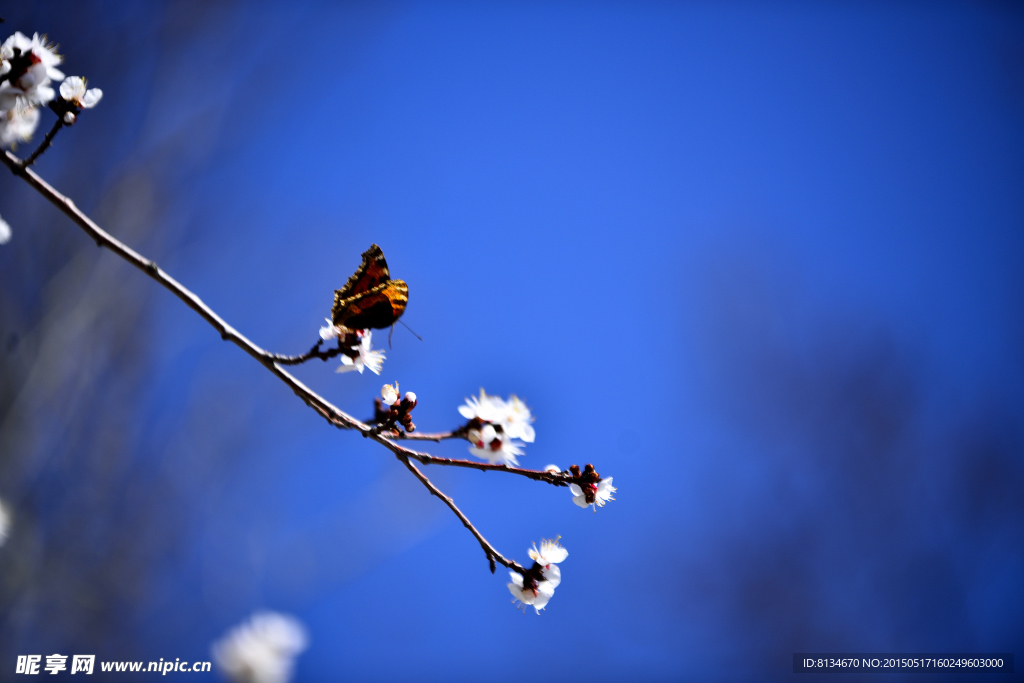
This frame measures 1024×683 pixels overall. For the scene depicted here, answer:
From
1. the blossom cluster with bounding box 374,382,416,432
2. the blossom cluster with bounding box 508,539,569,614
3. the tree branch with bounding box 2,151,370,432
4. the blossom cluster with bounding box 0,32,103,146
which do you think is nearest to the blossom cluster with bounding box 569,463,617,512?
the blossom cluster with bounding box 508,539,569,614

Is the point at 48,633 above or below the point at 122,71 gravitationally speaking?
below

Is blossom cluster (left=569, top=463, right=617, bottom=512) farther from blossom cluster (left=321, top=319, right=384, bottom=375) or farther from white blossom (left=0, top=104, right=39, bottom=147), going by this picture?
white blossom (left=0, top=104, right=39, bottom=147)

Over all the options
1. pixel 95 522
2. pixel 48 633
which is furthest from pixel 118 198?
pixel 48 633

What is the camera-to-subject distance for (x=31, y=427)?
5812 millimetres

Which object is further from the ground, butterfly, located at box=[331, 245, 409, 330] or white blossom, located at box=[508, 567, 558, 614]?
butterfly, located at box=[331, 245, 409, 330]

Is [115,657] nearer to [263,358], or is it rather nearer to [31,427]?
[31,427]

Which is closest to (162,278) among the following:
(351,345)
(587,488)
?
(351,345)

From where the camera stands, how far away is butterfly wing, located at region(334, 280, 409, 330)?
5.48 feet

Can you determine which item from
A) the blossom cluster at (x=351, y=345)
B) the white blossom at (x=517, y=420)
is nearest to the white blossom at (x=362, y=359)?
the blossom cluster at (x=351, y=345)

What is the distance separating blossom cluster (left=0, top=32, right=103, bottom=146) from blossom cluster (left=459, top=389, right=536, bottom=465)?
57.9 inches

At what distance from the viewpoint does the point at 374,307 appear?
5.52 feet

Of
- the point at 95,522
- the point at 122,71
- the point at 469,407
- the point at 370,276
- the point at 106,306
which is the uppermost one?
the point at 122,71

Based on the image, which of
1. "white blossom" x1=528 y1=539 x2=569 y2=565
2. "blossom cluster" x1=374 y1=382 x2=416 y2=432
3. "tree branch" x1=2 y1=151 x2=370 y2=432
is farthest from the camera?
"white blossom" x1=528 y1=539 x2=569 y2=565

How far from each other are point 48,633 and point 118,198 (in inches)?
199
